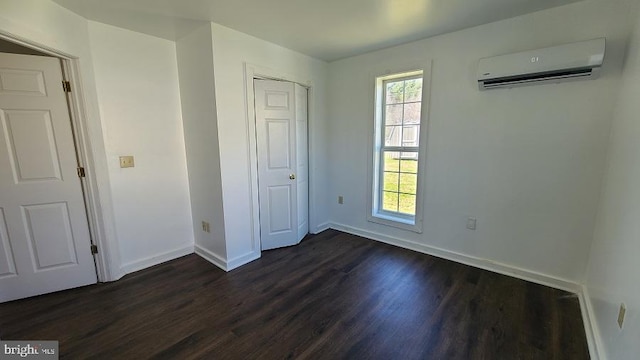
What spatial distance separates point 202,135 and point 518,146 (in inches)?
117

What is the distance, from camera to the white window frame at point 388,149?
2.74 meters

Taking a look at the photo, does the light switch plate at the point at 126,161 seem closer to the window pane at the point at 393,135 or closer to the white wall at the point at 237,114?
the white wall at the point at 237,114

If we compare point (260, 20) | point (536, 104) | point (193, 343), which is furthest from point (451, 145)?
point (193, 343)

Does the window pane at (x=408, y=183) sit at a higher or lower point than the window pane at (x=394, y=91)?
lower

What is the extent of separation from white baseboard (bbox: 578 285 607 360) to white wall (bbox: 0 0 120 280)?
367 centimetres

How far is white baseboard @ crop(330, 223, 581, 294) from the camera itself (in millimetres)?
2238

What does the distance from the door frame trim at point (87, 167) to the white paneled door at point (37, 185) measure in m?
0.04

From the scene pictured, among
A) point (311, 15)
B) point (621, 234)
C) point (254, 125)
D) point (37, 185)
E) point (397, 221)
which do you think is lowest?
point (397, 221)

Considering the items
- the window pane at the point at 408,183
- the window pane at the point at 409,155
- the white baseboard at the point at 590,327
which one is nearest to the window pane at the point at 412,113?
the window pane at the point at 409,155

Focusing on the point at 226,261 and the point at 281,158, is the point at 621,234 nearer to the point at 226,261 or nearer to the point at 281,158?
the point at 281,158

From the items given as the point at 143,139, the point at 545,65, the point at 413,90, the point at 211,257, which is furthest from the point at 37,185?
the point at 545,65

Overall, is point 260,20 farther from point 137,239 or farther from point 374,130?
point 137,239

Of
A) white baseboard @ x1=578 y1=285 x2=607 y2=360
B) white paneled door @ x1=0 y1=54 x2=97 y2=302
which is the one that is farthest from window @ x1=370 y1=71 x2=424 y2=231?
white paneled door @ x1=0 y1=54 x2=97 y2=302

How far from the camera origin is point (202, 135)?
257 cm
